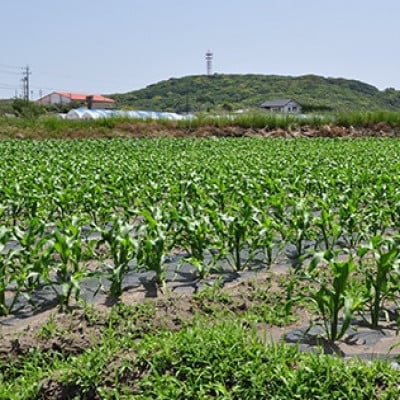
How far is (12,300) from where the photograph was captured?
3.87m

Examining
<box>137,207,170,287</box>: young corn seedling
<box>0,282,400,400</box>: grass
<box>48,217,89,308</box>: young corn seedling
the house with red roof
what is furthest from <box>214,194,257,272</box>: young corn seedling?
the house with red roof

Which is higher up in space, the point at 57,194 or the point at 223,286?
the point at 57,194

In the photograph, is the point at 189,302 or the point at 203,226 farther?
the point at 203,226

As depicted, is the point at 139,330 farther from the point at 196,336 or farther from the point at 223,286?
the point at 223,286

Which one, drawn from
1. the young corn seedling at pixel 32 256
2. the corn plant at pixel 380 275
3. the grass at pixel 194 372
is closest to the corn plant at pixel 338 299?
the corn plant at pixel 380 275

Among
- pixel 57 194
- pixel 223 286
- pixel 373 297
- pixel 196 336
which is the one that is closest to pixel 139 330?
pixel 196 336

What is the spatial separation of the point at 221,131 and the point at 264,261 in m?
21.3

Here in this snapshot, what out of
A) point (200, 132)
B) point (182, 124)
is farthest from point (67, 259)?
point (182, 124)

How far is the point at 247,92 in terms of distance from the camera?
316 ft

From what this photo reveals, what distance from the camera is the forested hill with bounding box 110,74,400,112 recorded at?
84.3m

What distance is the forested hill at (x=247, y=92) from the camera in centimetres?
8431

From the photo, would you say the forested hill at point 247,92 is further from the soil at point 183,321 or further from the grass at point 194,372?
the grass at point 194,372

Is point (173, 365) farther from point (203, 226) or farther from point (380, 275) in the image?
point (203, 226)

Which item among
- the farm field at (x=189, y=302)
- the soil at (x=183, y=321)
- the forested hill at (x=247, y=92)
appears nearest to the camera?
the farm field at (x=189, y=302)
